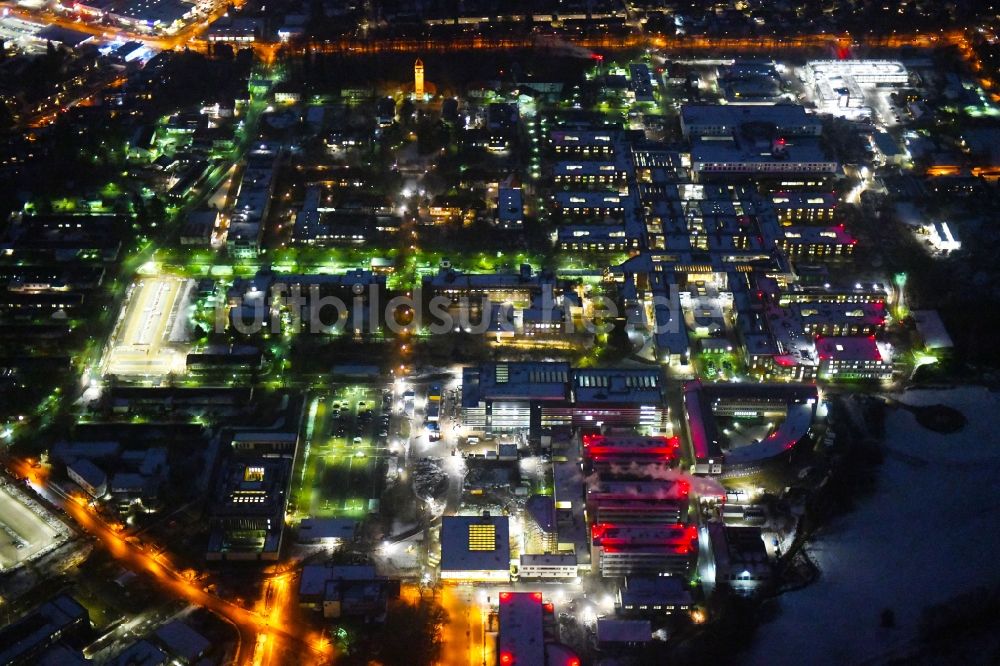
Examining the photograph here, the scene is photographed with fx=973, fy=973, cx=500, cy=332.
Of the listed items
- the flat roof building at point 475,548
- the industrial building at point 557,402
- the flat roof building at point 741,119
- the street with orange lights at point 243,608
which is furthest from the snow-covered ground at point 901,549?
the flat roof building at point 741,119

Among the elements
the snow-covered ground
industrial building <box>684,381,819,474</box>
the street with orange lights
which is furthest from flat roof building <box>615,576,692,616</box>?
the street with orange lights

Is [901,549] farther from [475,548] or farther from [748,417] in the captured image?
[475,548]

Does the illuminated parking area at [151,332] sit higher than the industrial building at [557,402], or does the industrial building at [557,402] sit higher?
the industrial building at [557,402]

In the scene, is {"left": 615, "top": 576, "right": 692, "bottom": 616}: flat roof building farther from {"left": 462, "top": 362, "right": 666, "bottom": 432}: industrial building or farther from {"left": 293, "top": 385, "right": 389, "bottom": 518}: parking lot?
{"left": 293, "top": 385, "right": 389, "bottom": 518}: parking lot

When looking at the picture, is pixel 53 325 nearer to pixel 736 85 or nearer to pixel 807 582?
pixel 807 582

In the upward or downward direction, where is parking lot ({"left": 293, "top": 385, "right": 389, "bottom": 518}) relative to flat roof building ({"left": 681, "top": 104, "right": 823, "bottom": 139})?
downward

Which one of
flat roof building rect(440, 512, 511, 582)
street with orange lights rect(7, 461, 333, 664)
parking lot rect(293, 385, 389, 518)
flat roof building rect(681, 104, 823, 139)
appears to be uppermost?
flat roof building rect(681, 104, 823, 139)

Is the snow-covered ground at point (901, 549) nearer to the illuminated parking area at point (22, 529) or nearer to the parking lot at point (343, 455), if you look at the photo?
the parking lot at point (343, 455)

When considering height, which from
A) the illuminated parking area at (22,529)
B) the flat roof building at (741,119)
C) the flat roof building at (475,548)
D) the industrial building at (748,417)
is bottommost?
the illuminated parking area at (22,529)
